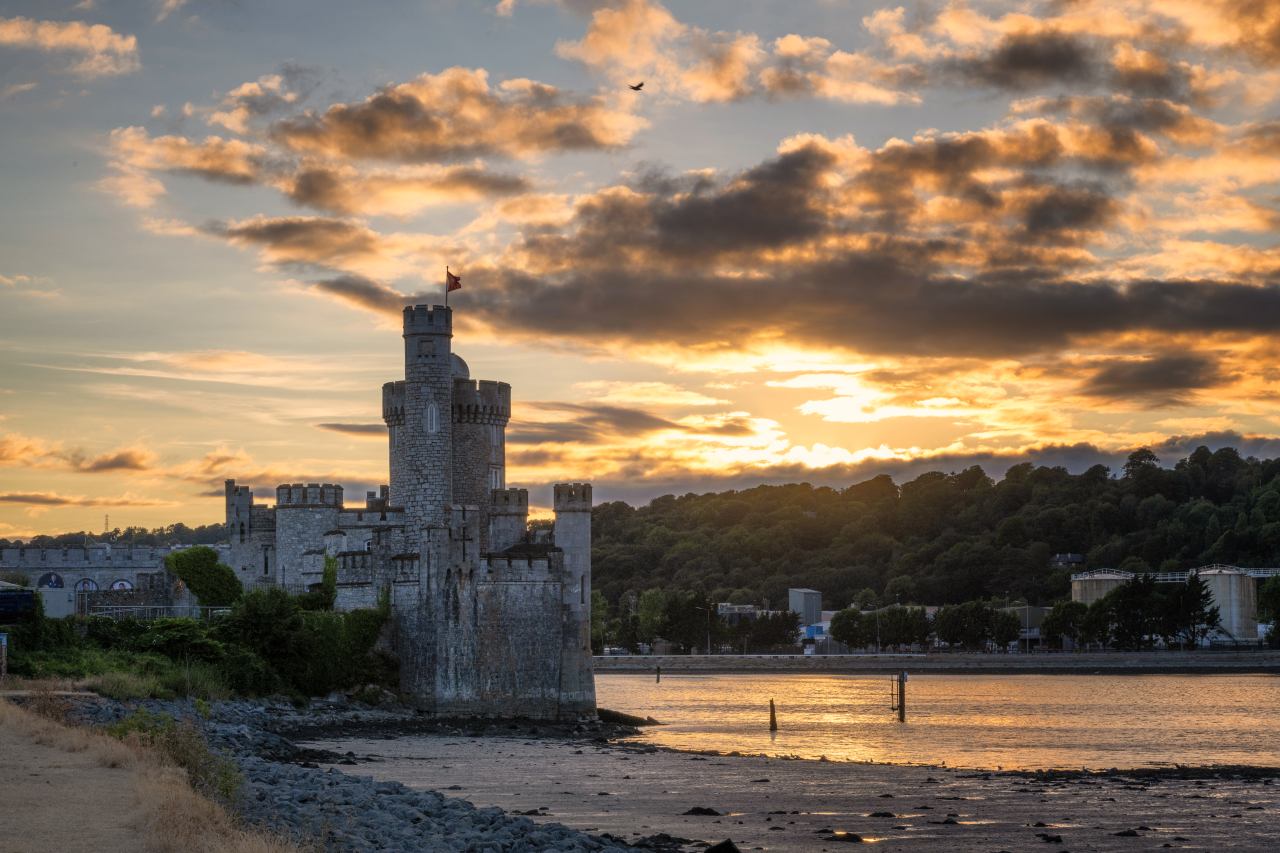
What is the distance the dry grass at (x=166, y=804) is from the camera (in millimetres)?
19469

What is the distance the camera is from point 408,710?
200ft

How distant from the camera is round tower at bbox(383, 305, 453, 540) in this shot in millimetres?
63906

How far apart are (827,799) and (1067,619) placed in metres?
132

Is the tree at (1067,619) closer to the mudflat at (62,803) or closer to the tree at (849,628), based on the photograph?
the tree at (849,628)

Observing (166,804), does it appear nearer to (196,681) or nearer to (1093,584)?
(196,681)

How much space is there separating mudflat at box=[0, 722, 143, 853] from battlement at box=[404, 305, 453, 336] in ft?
120

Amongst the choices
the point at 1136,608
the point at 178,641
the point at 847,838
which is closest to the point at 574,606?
the point at 178,641

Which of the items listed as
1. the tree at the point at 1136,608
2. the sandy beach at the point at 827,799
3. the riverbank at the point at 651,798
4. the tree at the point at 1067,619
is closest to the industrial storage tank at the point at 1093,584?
the tree at the point at 1067,619

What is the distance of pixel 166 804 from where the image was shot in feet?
70.9

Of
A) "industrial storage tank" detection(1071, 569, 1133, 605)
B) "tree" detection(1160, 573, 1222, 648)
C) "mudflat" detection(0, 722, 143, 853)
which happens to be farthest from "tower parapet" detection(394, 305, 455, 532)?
"industrial storage tank" detection(1071, 569, 1133, 605)

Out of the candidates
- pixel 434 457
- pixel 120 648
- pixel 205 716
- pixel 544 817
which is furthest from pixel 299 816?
pixel 434 457

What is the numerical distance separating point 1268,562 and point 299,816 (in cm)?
19058

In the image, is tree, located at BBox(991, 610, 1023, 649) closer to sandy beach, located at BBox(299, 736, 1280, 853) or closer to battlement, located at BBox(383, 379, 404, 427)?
battlement, located at BBox(383, 379, 404, 427)

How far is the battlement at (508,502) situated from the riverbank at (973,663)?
91.4 m
